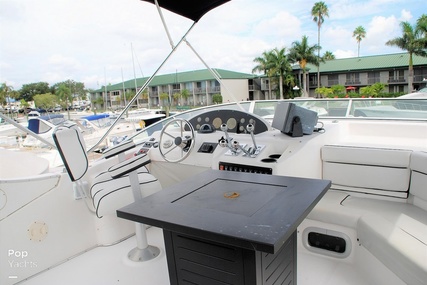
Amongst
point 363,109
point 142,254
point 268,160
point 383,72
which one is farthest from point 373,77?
point 142,254

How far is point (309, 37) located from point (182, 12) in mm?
29805

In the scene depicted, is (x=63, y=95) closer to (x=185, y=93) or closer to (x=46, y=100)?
(x=46, y=100)

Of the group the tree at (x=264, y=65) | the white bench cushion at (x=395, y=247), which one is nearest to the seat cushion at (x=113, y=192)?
the white bench cushion at (x=395, y=247)

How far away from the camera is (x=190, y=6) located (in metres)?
2.28

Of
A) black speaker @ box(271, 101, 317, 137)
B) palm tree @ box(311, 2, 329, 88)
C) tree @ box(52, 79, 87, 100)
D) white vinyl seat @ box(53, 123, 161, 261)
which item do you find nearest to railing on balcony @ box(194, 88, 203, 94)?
palm tree @ box(311, 2, 329, 88)

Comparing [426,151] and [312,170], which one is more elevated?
[426,151]

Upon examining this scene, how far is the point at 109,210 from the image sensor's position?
169 centimetres

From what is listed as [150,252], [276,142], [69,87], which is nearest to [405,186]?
[276,142]

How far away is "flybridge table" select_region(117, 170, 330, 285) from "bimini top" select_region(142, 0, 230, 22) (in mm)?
1527

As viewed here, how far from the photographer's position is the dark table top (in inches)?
34.9

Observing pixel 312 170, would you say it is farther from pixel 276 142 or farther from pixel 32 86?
pixel 32 86

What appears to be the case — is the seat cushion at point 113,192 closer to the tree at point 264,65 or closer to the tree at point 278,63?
the tree at point 264,65

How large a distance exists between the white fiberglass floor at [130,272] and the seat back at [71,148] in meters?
0.66

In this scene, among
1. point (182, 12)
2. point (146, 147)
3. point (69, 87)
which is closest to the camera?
point (182, 12)
